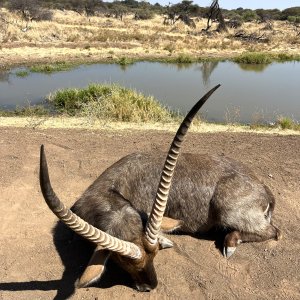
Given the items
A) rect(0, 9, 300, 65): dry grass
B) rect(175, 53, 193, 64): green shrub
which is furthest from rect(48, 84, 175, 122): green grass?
rect(175, 53, 193, 64): green shrub

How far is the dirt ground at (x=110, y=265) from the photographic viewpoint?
5406mm

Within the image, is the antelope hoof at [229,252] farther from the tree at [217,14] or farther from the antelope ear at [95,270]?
the tree at [217,14]

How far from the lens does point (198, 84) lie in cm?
Result: 2588

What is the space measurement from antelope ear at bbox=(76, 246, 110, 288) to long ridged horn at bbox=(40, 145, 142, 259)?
1.42ft

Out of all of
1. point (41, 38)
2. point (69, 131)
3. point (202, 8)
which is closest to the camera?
point (69, 131)

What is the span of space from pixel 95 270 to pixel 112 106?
32.6 feet

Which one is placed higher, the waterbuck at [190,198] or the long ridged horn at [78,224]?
the long ridged horn at [78,224]

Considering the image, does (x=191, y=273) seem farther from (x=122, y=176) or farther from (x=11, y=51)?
(x=11, y=51)

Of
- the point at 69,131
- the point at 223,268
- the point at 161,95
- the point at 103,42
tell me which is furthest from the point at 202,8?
the point at 223,268

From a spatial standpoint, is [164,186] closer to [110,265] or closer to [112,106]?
[110,265]

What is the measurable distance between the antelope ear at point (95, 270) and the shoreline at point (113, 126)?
7.19m

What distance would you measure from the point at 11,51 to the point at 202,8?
59.1 metres

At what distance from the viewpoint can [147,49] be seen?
39188 mm

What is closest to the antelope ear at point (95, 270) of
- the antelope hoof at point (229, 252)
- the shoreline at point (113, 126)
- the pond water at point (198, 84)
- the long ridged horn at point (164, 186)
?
the long ridged horn at point (164, 186)
